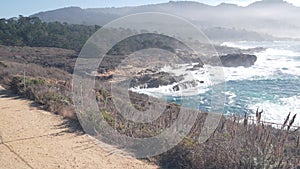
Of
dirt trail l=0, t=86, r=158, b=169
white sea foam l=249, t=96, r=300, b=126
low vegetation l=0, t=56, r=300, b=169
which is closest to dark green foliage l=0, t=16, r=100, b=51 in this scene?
white sea foam l=249, t=96, r=300, b=126

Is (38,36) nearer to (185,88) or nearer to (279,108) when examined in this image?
(185,88)

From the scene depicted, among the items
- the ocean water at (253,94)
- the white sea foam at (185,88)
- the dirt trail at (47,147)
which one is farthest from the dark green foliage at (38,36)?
the dirt trail at (47,147)

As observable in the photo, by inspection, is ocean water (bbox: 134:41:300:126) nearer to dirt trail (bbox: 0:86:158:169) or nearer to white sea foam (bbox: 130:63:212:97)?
white sea foam (bbox: 130:63:212:97)

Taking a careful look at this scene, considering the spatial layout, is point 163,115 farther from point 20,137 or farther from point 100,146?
point 20,137

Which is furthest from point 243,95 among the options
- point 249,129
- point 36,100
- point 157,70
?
point 249,129

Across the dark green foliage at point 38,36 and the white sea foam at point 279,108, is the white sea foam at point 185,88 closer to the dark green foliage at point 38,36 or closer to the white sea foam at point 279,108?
the white sea foam at point 279,108
